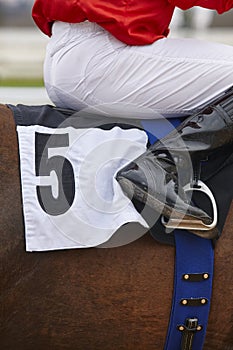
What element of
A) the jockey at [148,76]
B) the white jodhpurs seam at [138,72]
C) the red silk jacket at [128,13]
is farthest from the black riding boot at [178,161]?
the red silk jacket at [128,13]

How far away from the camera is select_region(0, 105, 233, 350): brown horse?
95.1 inches

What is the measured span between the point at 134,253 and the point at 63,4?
0.82 metres

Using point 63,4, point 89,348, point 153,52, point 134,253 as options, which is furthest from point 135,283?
point 63,4

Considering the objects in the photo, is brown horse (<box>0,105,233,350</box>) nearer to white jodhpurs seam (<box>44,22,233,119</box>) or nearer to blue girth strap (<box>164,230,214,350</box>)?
blue girth strap (<box>164,230,214,350</box>)

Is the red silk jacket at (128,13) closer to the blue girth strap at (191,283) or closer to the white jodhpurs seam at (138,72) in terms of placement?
the white jodhpurs seam at (138,72)

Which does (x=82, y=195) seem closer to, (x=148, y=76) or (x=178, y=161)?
(x=178, y=161)

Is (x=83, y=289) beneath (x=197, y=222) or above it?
beneath

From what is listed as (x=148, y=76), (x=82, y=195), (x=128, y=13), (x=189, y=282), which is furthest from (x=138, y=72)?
(x=189, y=282)

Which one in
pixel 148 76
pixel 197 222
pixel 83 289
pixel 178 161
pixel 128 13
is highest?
pixel 128 13

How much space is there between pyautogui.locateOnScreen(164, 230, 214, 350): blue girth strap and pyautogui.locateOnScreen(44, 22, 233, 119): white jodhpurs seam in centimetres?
44

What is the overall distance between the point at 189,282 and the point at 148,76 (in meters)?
0.67

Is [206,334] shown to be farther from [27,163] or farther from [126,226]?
[27,163]

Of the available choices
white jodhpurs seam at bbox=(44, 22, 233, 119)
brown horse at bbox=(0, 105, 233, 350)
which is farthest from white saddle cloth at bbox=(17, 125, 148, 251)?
white jodhpurs seam at bbox=(44, 22, 233, 119)

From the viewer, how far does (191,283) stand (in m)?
2.47
